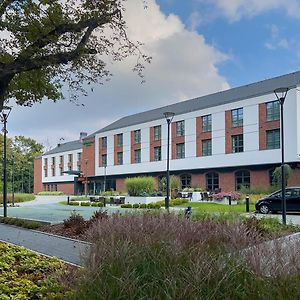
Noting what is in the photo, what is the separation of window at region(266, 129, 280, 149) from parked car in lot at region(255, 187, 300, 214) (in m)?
17.3

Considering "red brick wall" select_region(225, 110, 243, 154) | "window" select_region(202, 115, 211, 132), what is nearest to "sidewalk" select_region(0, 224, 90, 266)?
"red brick wall" select_region(225, 110, 243, 154)

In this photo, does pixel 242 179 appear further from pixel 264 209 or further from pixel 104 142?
pixel 104 142

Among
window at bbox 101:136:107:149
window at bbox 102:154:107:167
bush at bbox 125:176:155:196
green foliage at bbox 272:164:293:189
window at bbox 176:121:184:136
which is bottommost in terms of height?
bush at bbox 125:176:155:196

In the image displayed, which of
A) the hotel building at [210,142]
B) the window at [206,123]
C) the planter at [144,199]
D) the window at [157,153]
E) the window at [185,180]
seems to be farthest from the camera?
the window at [157,153]

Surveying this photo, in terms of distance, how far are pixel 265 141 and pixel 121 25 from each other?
36.8 m

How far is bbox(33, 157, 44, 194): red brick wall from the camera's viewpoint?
91250 millimetres

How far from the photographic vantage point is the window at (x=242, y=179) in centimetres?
4591

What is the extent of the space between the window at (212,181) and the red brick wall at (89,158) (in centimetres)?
2569

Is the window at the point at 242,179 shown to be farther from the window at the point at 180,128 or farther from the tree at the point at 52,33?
the tree at the point at 52,33

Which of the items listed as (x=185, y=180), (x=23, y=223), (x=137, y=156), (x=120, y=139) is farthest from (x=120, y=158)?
(x=23, y=223)

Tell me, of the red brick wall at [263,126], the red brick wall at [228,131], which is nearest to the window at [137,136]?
the red brick wall at [228,131]

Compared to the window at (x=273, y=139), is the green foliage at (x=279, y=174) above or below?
below

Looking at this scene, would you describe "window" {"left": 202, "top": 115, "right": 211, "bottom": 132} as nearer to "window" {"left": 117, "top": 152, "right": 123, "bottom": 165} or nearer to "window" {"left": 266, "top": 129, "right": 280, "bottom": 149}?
"window" {"left": 266, "top": 129, "right": 280, "bottom": 149}

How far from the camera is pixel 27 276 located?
6.48m
